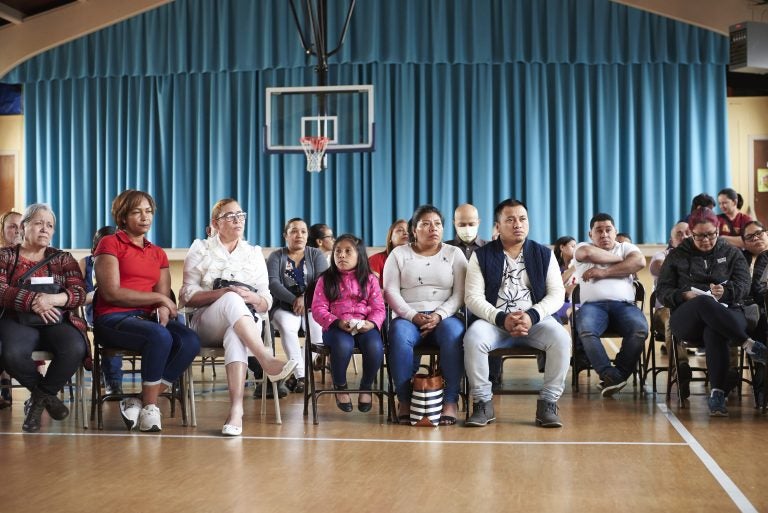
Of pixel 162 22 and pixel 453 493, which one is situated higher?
pixel 162 22

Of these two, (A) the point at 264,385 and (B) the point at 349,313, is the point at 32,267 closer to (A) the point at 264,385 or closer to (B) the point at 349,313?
(A) the point at 264,385

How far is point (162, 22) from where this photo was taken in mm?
11086

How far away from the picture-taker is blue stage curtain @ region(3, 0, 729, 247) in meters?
10.6

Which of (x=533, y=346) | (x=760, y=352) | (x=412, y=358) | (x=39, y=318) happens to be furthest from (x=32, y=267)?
(x=760, y=352)

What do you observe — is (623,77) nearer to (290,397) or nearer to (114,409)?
(290,397)

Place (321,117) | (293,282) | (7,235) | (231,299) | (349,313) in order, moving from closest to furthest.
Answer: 1. (231,299)
2. (349,313)
3. (7,235)
4. (293,282)
5. (321,117)

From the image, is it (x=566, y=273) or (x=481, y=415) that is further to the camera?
(x=566, y=273)

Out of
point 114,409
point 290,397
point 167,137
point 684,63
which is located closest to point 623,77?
point 684,63

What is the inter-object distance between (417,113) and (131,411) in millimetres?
6861

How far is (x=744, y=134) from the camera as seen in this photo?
35.9 feet

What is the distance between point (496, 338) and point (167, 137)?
733cm

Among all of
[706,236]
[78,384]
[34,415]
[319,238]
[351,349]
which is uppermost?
[319,238]

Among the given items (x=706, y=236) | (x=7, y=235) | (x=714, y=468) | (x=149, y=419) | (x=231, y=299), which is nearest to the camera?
(x=714, y=468)

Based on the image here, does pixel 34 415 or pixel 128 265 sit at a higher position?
pixel 128 265
